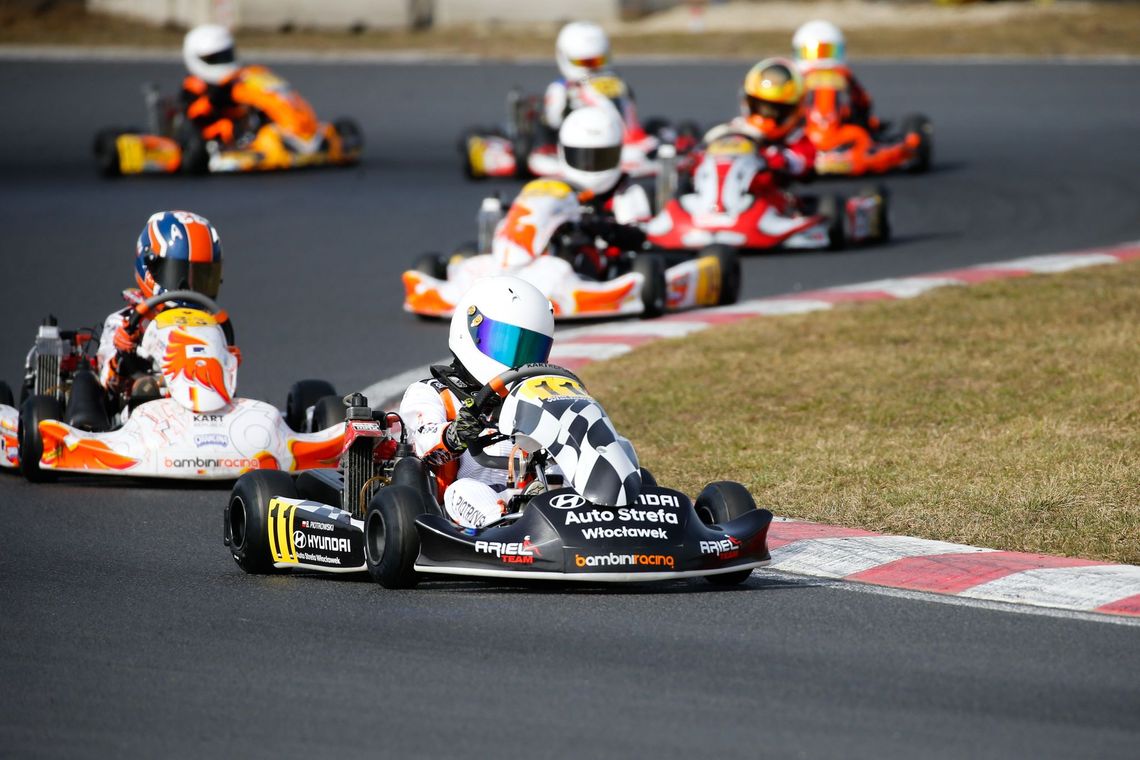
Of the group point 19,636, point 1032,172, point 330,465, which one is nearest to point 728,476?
point 330,465

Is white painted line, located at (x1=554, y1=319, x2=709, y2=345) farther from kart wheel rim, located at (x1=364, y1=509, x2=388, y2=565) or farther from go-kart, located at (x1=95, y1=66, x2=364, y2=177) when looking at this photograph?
go-kart, located at (x1=95, y1=66, x2=364, y2=177)

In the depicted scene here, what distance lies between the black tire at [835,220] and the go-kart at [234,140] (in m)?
6.05

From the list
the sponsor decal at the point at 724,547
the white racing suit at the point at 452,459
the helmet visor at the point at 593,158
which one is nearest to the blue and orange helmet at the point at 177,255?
the white racing suit at the point at 452,459

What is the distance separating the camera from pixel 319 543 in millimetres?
6305

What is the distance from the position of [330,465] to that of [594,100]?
A: 9.51m

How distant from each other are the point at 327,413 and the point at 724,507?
2498 mm

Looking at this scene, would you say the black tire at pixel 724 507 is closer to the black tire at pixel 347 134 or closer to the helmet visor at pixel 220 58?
the helmet visor at pixel 220 58

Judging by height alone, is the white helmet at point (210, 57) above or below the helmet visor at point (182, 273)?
above

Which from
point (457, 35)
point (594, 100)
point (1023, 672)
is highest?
point (457, 35)

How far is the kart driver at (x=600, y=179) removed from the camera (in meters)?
12.3

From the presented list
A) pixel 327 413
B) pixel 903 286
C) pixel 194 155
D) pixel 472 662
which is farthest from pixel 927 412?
pixel 194 155

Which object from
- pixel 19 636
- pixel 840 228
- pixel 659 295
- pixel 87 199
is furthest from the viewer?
pixel 87 199

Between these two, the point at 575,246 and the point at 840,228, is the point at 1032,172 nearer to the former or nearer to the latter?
the point at 840,228

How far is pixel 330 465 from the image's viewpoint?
8.10 metres
